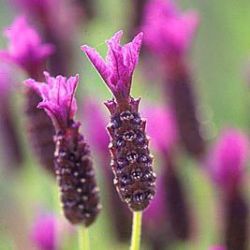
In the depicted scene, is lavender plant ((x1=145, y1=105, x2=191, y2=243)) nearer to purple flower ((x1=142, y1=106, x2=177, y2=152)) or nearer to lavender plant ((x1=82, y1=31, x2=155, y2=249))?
purple flower ((x1=142, y1=106, x2=177, y2=152))

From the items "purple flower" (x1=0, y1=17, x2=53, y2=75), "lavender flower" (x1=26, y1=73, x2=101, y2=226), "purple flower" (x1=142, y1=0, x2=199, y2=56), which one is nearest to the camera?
"lavender flower" (x1=26, y1=73, x2=101, y2=226)

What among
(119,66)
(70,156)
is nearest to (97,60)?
(119,66)

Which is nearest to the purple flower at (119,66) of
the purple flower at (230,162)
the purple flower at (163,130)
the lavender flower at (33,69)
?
the lavender flower at (33,69)

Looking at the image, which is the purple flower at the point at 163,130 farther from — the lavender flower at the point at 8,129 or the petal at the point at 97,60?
the petal at the point at 97,60

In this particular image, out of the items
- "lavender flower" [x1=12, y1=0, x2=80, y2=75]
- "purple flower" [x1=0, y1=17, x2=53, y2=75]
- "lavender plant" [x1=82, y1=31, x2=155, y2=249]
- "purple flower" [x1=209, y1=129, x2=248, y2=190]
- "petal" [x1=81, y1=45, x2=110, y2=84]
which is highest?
"lavender flower" [x1=12, y1=0, x2=80, y2=75]

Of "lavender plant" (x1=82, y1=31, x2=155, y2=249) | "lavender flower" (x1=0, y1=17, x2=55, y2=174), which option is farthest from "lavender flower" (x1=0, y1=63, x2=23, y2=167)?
"lavender plant" (x1=82, y1=31, x2=155, y2=249)

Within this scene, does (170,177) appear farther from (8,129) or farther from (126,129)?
(126,129)
